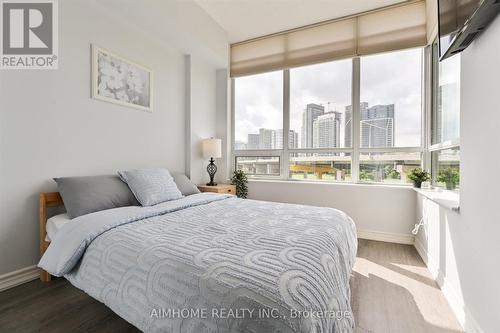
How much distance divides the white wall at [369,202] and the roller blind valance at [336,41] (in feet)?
6.05

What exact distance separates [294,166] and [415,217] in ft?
5.64

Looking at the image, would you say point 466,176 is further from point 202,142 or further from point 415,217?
point 202,142

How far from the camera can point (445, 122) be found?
8.07ft

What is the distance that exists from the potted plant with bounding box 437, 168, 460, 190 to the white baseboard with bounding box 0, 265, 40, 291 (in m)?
3.72

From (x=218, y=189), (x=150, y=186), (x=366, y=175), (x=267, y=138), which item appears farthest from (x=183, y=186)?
(x=366, y=175)

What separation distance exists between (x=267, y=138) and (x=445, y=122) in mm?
2336

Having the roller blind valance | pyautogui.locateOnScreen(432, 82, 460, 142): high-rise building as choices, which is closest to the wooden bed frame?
the roller blind valance

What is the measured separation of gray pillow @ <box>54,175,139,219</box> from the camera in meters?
1.89

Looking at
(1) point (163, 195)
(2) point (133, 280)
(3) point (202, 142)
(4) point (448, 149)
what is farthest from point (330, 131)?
(2) point (133, 280)

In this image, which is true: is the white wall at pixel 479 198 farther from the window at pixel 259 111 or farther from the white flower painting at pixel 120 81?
the white flower painting at pixel 120 81

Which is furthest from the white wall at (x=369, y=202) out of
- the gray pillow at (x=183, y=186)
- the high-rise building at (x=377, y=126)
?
the gray pillow at (x=183, y=186)

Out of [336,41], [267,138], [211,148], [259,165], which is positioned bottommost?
[259,165]

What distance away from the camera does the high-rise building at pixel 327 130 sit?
3.54 m

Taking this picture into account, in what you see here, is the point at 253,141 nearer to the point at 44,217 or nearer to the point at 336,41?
the point at 336,41
